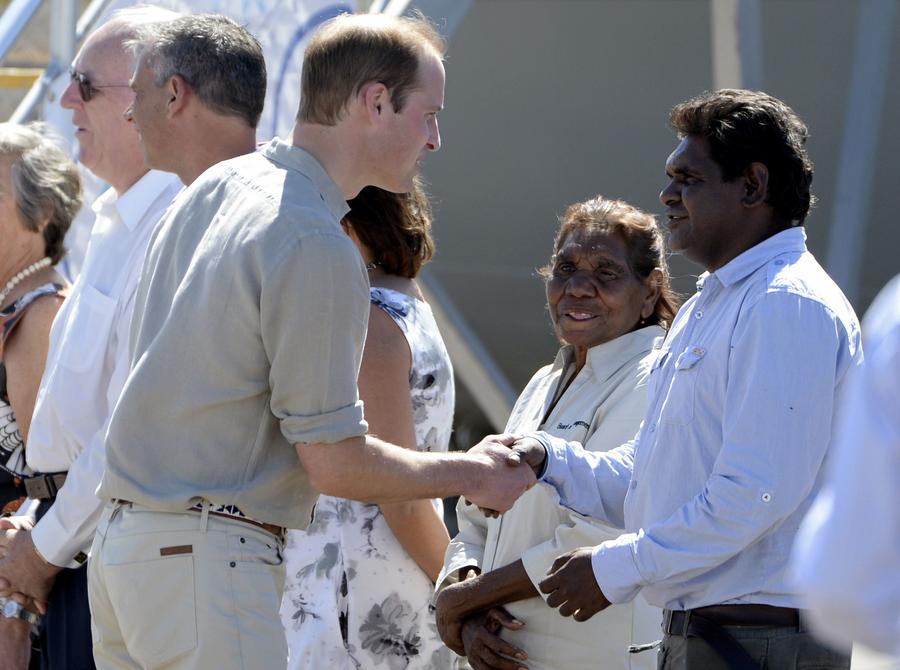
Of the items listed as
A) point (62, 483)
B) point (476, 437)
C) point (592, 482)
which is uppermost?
point (592, 482)

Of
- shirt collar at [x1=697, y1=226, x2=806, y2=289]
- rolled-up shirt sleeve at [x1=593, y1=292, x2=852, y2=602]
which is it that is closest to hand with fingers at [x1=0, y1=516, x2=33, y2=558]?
rolled-up shirt sleeve at [x1=593, y1=292, x2=852, y2=602]

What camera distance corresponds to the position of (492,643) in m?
2.85

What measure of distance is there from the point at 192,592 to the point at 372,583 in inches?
36.7

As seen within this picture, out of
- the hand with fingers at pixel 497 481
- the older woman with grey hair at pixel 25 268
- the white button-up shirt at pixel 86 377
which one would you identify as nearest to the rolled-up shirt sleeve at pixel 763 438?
the hand with fingers at pixel 497 481

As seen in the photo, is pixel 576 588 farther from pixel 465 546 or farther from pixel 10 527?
pixel 10 527

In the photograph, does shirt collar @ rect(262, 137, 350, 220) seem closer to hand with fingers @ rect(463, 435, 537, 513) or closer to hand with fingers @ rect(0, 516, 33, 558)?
hand with fingers @ rect(463, 435, 537, 513)

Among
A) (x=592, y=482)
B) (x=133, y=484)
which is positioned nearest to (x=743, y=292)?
(x=592, y=482)

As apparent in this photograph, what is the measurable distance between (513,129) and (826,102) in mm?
1873

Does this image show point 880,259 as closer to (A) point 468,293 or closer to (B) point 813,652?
(A) point 468,293

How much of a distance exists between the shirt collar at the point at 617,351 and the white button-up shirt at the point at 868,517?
1.70 metres

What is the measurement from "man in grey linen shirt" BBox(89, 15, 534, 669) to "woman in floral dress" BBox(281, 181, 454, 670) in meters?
0.71

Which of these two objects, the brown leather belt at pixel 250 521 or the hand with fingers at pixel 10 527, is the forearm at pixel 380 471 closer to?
the brown leather belt at pixel 250 521

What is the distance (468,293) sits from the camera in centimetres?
885

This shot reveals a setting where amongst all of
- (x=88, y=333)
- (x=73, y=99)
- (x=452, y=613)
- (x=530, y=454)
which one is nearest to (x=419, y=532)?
(x=452, y=613)
